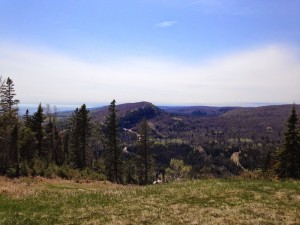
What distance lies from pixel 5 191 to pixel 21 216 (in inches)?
302

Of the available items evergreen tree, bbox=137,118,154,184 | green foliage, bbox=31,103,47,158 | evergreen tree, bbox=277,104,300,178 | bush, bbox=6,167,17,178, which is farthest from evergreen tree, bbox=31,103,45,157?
evergreen tree, bbox=277,104,300,178

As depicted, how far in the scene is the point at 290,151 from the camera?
2087 inches

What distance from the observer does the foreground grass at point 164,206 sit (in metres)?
15.9

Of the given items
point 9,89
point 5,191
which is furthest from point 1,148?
point 5,191

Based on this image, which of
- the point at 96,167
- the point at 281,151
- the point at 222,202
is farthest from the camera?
the point at 96,167

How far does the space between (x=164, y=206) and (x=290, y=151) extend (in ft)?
132

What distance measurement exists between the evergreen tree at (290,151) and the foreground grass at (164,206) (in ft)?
98.1

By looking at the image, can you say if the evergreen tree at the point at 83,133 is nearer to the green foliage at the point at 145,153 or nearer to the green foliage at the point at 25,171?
the green foliage at the point at 145,153

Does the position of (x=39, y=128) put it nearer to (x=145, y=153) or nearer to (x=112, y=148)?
(x=112, y=148)

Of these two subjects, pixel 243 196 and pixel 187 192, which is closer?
pixel 243 196

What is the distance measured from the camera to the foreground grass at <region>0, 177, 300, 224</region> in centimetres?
1591

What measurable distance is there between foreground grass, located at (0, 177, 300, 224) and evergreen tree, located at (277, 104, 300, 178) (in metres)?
29.9

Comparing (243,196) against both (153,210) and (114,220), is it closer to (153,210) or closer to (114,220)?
(153,210)

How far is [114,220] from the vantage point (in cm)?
1580
